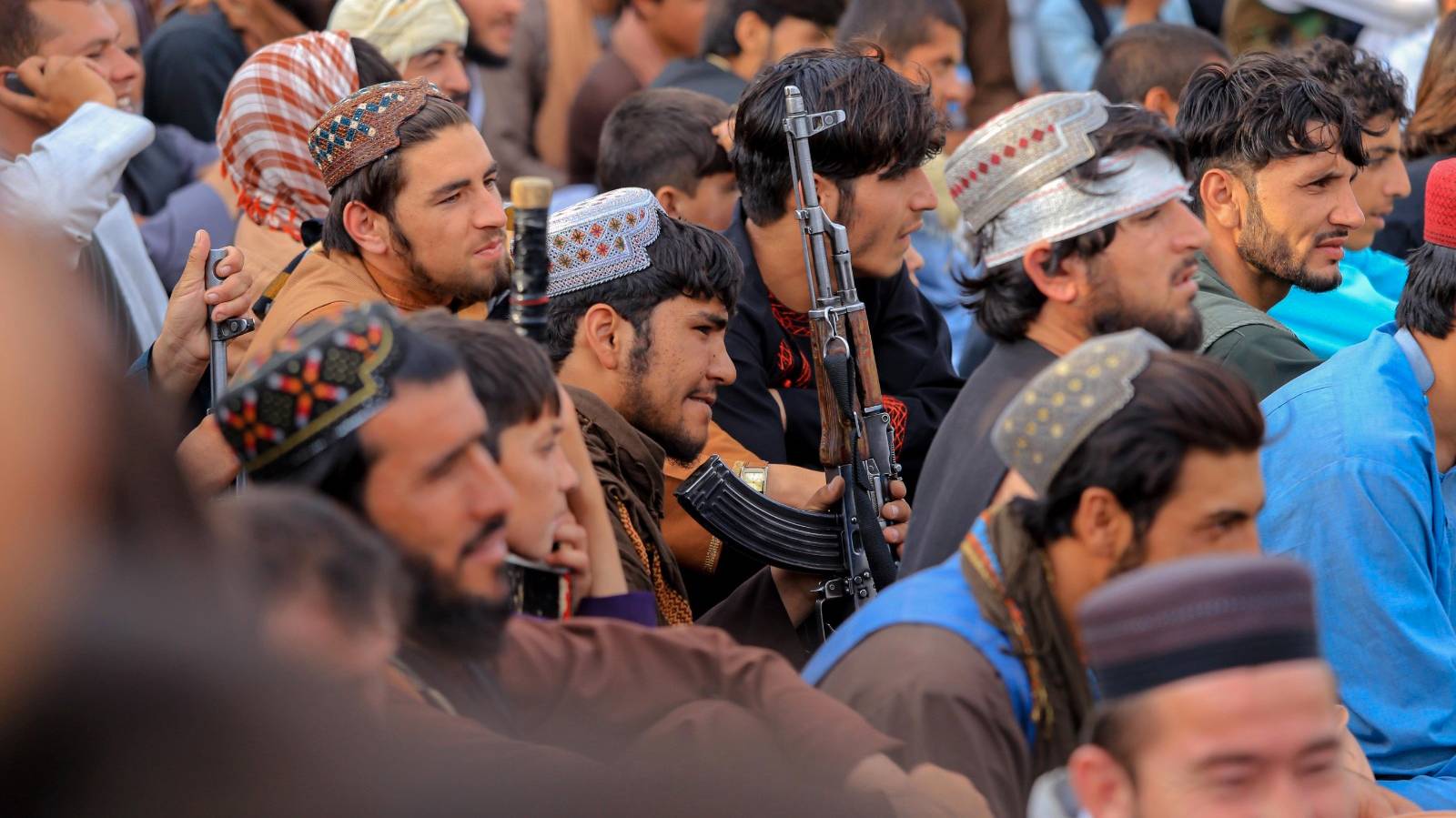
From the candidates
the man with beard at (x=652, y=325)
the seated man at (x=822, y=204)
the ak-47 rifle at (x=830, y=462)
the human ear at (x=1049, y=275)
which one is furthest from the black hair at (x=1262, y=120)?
the man with beard at (x=652, y=325)

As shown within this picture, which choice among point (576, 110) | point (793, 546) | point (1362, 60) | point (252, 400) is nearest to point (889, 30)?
point (576, 110)

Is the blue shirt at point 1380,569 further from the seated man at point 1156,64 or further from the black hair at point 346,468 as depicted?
the seated man at point 1156,64

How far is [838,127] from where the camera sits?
4859mm

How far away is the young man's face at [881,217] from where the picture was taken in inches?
194

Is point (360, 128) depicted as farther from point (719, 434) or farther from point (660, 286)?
point (719, 434)

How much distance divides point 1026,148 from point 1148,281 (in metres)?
0.39

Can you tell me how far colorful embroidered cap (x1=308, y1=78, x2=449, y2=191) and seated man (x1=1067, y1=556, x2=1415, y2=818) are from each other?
266cm

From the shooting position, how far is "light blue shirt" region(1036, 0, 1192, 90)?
8430 mm

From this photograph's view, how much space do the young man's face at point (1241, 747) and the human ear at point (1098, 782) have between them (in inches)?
2.0

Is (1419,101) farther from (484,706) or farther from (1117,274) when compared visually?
(484,706)

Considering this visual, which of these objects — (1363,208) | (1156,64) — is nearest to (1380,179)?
(1363,208)

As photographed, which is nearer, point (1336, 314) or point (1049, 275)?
point (1049, 275)

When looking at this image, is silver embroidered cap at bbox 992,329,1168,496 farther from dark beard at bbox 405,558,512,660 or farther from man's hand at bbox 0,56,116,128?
man's hand at bbox 0,56,116,128

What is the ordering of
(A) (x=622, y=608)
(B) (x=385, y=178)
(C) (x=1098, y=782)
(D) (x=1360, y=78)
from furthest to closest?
1. (D) (x=1360, y=78)
2. (B) (x=385, y=178)
3. (A) (x=622, y=608)
4. (C) (x=1098, y=782)
